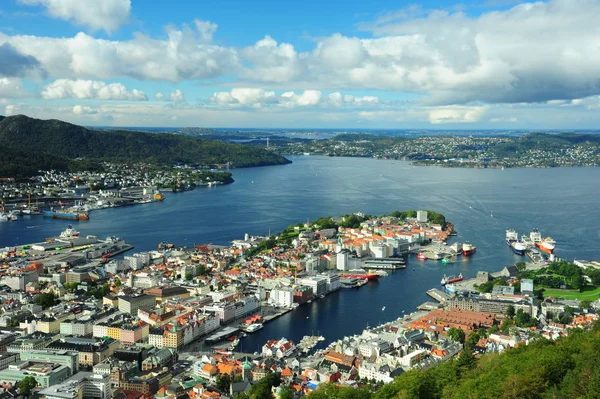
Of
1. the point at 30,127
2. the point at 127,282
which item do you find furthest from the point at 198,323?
the point at 30,127

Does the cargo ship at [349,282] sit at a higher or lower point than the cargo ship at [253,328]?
lower

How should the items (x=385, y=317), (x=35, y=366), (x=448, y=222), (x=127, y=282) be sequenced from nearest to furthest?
(x=35, y=366) → (x=385, y=317) → (x=127, y=282) → (x=448, y=222)

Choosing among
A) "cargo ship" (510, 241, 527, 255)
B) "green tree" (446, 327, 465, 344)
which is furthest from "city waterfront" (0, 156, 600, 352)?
"green tree" (446, 327, 465, 344)

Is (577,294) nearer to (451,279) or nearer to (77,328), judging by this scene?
(451,279)

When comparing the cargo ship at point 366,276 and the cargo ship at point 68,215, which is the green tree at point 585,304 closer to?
the cargo ship at point 366,276

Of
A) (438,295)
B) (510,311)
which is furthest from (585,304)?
(438,295)

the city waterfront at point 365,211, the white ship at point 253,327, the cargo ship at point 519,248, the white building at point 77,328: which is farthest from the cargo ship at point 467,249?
the white building at point 77,328

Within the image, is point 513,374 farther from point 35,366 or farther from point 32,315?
point 32,315
